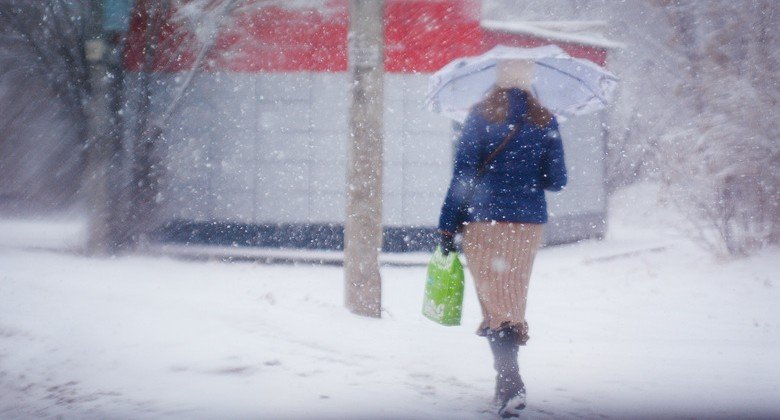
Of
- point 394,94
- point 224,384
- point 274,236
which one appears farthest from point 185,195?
point 224,384

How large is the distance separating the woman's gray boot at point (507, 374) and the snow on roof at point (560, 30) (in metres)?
8.38

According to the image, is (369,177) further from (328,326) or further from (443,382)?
(443,382)

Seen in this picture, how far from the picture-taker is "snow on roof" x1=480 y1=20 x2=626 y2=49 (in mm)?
11666

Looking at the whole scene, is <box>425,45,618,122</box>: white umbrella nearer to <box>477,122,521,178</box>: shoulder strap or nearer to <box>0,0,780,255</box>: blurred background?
<box>477,122,521,178</box>: shoulder strap

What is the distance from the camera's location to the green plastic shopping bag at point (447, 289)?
4035 mm

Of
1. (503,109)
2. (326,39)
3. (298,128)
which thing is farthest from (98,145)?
(503,109)

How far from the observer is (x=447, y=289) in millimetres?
4039

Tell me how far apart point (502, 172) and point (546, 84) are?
1333 mm

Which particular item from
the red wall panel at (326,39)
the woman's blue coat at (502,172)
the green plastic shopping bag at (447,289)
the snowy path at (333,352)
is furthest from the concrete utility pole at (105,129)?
the woman's blue coat at (502,172)

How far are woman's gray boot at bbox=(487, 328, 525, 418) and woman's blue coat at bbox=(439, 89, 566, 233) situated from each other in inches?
26.0

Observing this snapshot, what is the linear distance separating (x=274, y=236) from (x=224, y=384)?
315 inches

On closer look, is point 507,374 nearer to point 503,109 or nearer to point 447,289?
point 447,289

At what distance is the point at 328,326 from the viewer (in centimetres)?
573

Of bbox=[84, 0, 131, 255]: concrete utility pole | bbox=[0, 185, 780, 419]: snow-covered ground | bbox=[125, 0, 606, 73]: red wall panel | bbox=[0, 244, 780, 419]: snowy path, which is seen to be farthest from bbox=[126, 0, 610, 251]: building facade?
bbox=[0, 244, 780, 419]: snowy path
